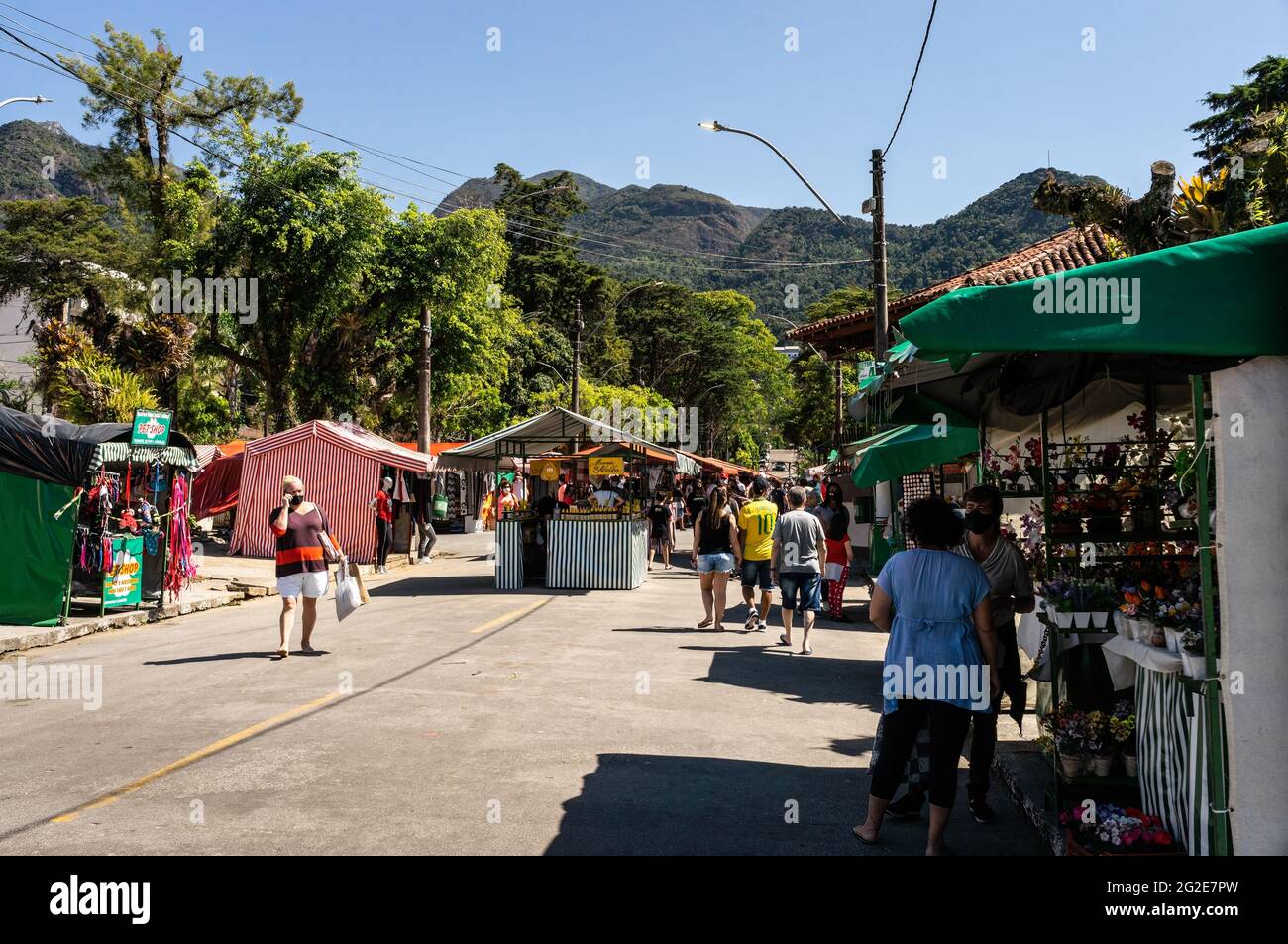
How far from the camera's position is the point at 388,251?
1236 inches

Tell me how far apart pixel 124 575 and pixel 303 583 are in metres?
5.34

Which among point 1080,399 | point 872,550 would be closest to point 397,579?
point 872,550

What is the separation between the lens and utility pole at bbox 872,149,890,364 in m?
16.5

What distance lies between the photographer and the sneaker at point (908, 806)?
5699 mm

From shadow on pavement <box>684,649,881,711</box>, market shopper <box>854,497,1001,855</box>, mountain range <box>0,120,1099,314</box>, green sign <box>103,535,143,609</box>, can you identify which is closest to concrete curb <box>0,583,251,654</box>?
green sign <box>103,535,143,609</box>

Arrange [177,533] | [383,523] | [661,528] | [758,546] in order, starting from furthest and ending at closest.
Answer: [661,528], [383,523], [177,533], [758,546]

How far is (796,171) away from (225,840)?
1518 centimetres

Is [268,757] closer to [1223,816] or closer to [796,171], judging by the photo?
[1223,816]

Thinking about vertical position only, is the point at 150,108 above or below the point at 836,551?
above

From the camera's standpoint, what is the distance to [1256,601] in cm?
379

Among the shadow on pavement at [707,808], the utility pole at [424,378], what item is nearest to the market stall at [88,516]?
the shadow on pavement at [707,808]

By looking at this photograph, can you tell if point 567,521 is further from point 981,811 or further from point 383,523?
point 981,811

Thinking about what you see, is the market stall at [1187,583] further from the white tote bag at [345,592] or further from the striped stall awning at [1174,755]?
the white tote bag at [345,592]

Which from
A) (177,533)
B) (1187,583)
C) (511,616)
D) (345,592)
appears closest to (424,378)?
(177,533)
